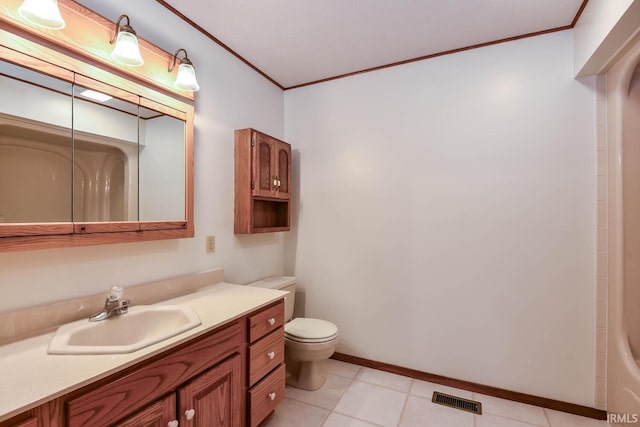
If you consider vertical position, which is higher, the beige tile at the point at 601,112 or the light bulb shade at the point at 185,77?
the light bulb shade at the point at 185,77

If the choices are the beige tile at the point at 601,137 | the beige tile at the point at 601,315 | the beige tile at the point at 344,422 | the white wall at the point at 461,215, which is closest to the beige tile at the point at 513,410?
the white wall at the point at 461,215

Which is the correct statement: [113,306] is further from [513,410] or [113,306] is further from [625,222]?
[625,222]

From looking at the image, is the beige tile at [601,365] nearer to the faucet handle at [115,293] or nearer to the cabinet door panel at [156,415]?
the cabinet door panel at [156,415]

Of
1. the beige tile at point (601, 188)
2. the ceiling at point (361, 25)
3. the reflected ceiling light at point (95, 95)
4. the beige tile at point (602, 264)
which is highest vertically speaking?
the ceiling at point (361, 25)

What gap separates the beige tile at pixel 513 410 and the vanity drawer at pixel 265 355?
1373 millimetres

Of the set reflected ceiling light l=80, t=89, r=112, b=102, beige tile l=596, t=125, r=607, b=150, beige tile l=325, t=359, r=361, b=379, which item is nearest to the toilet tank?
beige tile l=325, t=359, r=361, b=379

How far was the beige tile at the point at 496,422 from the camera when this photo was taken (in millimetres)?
1796

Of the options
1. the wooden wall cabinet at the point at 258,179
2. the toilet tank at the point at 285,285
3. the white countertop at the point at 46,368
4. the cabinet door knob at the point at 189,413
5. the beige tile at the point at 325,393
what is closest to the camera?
the white countertop at the point at 46,368

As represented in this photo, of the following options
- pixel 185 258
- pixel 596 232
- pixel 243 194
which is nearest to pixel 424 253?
pixel 596 232

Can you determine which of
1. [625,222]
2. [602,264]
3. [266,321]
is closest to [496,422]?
[602,264]

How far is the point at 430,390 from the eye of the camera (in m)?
2.16

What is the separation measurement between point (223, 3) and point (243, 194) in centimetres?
116

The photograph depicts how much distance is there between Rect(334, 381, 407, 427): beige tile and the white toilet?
0.25 m

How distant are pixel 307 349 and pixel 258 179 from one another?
1.24m
